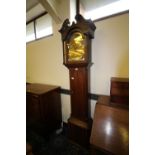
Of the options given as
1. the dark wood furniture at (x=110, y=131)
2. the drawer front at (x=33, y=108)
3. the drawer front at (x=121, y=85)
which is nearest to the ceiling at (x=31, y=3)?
the drawer front at (x=33, y=108)

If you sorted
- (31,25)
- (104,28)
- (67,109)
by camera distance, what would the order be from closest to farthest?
1. (104,28)
2. (67,109)
3. (31,25)

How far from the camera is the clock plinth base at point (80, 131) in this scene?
1.79 metres

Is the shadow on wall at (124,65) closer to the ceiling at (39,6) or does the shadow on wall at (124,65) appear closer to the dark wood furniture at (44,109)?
the ceiling at (39,6)

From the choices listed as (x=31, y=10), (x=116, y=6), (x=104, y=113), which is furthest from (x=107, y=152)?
(x=31, y=10)

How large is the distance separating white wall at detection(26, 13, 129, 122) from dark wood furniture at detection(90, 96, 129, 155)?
477 millimetres

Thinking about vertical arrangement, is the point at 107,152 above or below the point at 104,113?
below

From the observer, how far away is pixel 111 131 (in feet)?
4.12

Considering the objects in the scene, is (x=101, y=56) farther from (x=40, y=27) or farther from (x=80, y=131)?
(x=40, y=27)

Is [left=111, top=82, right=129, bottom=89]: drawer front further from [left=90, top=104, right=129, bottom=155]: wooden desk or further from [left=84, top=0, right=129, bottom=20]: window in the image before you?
[left=84, top=0, right=129, bottom=20]: window
